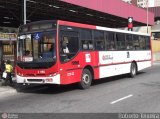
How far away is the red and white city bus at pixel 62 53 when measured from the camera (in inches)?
521

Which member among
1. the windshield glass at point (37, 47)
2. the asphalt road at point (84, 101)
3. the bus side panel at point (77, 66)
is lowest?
the asphalt road at point (84, 101)

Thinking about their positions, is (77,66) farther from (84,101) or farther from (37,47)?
(84,101)

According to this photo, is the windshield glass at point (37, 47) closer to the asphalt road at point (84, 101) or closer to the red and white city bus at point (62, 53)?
the red and white city bus at point (62, 53)

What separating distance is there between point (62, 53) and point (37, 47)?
1.12 m

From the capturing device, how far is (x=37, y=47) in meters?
13.8

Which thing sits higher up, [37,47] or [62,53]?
[37,47]

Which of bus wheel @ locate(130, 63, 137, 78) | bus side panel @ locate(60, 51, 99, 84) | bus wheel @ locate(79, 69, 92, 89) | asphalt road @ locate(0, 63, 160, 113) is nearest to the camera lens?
asphalt road @ locate(0, 63, 160, 113)

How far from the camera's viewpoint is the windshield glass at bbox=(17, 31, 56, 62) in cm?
1330

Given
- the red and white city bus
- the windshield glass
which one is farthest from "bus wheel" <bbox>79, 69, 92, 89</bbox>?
the windshield glass

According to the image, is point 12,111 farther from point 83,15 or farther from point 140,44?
point 83,15

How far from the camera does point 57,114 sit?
9.34 meters

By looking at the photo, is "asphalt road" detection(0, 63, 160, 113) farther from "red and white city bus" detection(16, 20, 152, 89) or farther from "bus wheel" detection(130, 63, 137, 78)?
"bus wheel" detection(130, 63, 137, 78)

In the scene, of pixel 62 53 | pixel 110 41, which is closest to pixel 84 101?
pixel 62 53

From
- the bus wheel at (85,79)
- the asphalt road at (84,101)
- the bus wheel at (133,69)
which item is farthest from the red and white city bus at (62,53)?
the bus wheel at (133,69)
